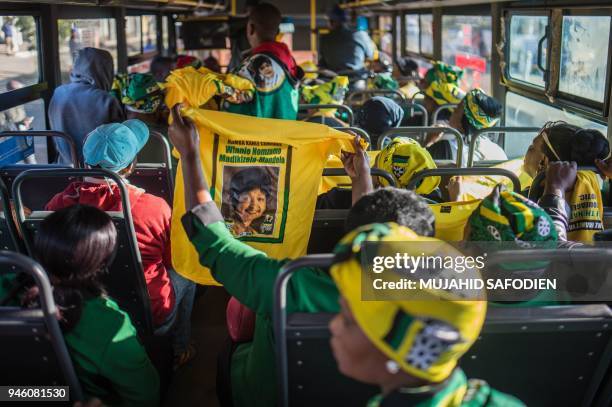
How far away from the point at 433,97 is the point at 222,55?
1349 centimetres

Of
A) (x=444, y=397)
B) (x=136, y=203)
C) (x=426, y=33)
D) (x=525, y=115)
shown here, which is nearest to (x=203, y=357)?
(x=136, y=203)

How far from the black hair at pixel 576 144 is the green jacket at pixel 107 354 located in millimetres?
1909

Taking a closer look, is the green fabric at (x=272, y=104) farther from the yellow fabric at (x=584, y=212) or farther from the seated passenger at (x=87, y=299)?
the seated passenger at (x=87, y=299)

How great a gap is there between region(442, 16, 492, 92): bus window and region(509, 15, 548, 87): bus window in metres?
0.60

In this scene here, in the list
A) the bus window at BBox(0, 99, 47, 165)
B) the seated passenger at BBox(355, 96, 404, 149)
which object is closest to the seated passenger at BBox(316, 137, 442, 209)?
the seated passenger at BBox(355, 96, 404, 149)

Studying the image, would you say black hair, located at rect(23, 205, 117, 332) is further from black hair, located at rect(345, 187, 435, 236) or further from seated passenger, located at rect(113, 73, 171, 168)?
seated passenger, located at rect(113, 73, 171, 168)

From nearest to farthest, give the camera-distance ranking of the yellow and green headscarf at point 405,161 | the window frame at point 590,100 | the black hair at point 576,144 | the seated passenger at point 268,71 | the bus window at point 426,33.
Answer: the black hair at point 576,144 < the yellow and green headscarf at point 405,161 < the window frame at point 590,100 < the seated passenger at point 268,71 < the bus window at point 426,33

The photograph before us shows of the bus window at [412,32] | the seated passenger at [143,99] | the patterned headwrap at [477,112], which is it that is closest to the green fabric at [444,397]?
the patterned headwrap at [477,112]

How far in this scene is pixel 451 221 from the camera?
2.32 m

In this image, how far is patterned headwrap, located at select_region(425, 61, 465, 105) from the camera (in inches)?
232

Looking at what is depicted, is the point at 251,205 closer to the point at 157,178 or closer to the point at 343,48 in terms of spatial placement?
the point at 157,178

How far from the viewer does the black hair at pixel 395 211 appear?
1.70 meters

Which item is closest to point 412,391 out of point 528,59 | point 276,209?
point 276,209

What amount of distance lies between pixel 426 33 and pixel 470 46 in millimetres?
2562
